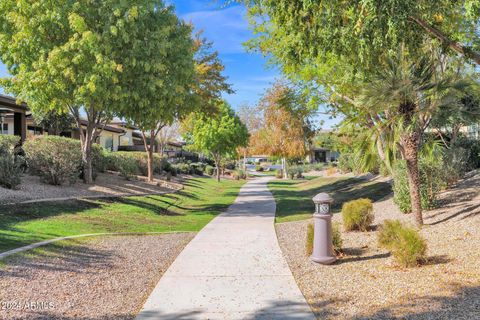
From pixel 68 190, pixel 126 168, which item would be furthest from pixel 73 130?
pixel 68 190

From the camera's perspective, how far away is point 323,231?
7.33 meters

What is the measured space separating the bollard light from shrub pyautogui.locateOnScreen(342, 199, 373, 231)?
3081 millimetres

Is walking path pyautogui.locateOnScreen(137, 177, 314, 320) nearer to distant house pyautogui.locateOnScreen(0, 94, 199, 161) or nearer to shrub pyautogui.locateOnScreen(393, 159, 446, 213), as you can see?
shrub pyautogui.locateOnScreen(393, 159, 446, 213)

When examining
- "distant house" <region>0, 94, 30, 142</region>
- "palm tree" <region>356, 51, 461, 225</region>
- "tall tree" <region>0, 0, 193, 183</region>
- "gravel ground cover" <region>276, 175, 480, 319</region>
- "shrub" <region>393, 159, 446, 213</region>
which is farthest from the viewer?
"distant house" <region>0, 94, 30, 142</region>

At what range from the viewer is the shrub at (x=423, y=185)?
11430 millimetres

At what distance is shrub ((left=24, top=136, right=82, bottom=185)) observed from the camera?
16.1 m

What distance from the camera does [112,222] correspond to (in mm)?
12031

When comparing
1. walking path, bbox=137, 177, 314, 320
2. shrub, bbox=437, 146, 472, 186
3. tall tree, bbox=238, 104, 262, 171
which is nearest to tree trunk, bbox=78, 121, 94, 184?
walking path, bbox=137, 177, 314, 320

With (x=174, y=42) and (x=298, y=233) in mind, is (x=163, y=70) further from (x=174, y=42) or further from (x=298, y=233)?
(x=298, y=233)

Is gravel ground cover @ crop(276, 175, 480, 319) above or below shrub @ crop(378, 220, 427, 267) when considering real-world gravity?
below

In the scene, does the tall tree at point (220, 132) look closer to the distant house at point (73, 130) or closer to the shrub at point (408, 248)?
the distant house at point (73, 130)

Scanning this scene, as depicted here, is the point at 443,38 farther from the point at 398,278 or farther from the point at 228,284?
the point at 228,284

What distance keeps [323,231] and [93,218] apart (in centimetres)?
735

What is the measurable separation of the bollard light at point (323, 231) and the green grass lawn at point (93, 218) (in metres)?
5.38
